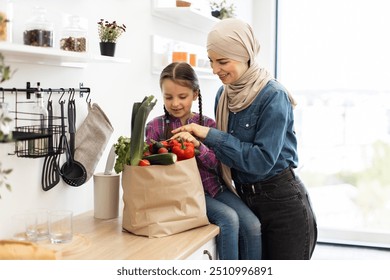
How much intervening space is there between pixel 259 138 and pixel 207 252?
1.63 feet

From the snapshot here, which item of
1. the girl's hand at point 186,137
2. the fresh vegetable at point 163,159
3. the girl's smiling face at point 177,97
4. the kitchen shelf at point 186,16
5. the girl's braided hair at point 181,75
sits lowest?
the fresh vegetable at point 163,159

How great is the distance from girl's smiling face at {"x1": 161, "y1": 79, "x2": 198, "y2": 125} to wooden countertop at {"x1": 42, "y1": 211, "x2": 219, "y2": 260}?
0.52 m

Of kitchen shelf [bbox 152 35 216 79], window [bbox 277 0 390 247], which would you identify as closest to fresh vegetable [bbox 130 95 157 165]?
kitchen shelf [bbox 152 35 216 79]

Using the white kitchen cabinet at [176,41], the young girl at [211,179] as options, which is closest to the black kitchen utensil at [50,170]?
the young girl at [211,179]

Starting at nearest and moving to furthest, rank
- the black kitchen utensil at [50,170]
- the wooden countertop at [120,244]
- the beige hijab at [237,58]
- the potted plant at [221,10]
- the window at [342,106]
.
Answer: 1. the wooden countertop at [120,244]
2. the black kitchen utensil at [50,170]
3. the beige hijab at [237,58]
4. the potted plant at [221,10]
5. the window at [342,106]

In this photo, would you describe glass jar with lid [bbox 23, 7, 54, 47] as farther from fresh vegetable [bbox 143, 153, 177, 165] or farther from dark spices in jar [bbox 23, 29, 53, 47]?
fresh vegetable [bbox 143, 153, 177, 165]

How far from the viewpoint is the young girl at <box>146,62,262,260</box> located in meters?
2.11

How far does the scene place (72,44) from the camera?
1.89 meters

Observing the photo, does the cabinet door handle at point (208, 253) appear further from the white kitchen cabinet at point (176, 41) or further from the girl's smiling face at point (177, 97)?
the white kitchen cabinet at point (176, 41)

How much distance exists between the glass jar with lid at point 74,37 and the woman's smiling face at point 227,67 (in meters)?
0.57

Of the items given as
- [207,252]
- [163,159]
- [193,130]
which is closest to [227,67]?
[193,130]

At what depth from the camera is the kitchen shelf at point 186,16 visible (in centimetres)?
274

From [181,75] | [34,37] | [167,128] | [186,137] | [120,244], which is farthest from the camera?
[167,128]

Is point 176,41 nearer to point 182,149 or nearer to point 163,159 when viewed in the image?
point 182,149
